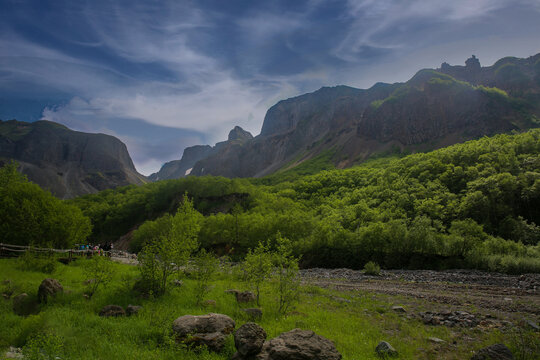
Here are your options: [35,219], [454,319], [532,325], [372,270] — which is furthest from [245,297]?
[35,219]

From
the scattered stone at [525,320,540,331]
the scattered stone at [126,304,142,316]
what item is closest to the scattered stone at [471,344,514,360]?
the scattered stone at [525,320,540,331]

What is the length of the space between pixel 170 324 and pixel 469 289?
24.7 m

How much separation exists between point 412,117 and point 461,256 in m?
182

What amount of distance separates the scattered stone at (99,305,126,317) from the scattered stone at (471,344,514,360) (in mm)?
15843

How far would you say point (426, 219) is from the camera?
46312 millimetres

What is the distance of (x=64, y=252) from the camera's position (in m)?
28.0

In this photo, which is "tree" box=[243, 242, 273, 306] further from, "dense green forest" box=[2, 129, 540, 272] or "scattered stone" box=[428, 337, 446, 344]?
"dense green forest" box=[2, 129, 540, 272]

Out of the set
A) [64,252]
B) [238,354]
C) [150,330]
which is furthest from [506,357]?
[64,252]

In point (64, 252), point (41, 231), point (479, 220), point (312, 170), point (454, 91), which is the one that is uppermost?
point (454, 91)

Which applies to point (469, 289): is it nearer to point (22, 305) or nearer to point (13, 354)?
point (13, 354)

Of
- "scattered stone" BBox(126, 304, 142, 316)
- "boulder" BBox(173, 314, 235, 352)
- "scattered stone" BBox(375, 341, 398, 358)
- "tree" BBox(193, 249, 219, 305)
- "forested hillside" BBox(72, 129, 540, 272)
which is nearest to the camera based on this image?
"boulder" BBox(173, 314, 235, 352)

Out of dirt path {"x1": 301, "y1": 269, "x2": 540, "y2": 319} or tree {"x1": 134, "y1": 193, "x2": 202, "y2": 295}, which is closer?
dirt path {"x1": 301, "y1": 269, "x2": 540, "y2": 319}

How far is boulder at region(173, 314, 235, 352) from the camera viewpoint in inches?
420

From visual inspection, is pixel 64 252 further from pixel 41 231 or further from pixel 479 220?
pixel 479 220
